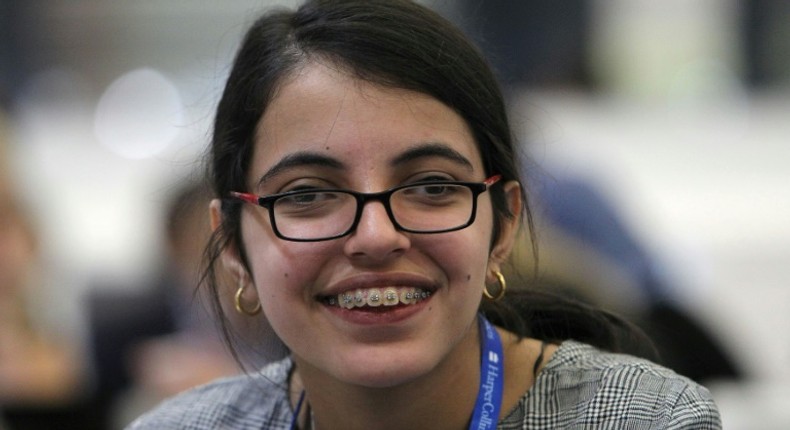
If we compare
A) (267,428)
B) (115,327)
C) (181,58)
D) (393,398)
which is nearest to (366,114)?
(393,398)

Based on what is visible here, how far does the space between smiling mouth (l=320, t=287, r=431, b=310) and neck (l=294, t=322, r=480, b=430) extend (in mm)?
164

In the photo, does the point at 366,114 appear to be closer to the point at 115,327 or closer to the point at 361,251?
the point at 361,251

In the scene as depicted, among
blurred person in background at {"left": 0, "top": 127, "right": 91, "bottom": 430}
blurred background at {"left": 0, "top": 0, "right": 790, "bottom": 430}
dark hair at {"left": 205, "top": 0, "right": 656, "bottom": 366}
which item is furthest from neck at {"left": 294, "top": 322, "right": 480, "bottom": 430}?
blurred background at {"left": 0, "top": 0, "right": 790, "bottom": 430}

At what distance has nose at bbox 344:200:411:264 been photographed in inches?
78.4

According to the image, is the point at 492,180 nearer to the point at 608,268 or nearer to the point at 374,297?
the point at 374,297

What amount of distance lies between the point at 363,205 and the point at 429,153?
0.14 m

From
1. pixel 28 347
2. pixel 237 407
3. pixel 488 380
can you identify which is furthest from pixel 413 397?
pixel 28 347

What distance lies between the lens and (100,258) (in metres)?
6.53

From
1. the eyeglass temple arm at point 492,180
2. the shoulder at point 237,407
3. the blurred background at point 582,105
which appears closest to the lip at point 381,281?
the eyeglass temple arm at point 492,180

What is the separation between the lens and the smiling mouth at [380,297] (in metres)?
2.03

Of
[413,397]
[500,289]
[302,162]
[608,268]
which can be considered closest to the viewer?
[302,162]

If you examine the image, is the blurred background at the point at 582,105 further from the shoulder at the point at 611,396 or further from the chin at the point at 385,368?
the chin at the point at 385,368

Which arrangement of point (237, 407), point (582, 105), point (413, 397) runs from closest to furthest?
point (413, 397), point (237, 407), point (582, 105)

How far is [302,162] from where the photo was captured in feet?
6.86
